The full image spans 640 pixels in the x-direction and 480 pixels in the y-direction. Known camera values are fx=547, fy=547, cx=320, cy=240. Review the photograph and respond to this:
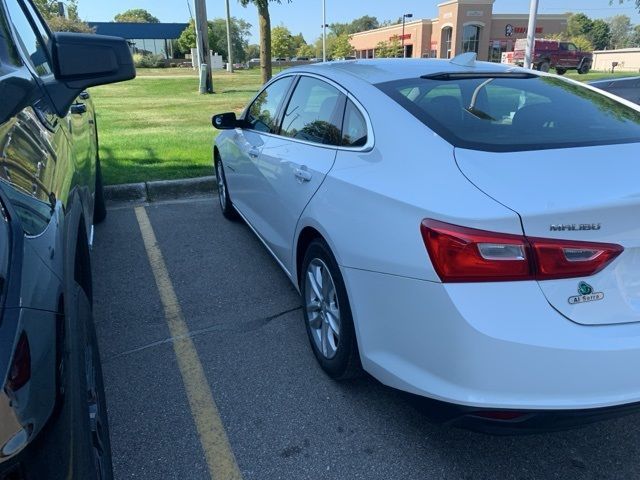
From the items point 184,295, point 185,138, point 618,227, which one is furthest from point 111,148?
point 618,227

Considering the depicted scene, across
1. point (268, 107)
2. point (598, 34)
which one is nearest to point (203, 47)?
point (268, 107)

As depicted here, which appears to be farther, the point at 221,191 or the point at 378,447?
the point at 221,191

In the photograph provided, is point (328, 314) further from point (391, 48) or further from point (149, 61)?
point (391, 48)

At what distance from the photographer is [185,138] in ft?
33.7

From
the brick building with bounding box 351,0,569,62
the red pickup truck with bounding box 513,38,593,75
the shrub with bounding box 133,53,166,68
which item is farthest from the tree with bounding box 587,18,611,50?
the shrub with bounding box 133,53,166,68

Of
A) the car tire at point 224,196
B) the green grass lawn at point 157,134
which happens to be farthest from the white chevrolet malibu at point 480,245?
the green grass lawn at point 157,134

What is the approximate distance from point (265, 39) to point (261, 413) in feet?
51.8

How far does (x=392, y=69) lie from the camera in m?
3.21

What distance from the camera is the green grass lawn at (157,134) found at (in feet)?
24.9

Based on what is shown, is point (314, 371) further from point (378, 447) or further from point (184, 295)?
point (184, 295)

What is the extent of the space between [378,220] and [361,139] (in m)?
0.63

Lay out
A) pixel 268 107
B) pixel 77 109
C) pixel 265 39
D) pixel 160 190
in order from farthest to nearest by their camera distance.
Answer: pixel 265 39, pixel 160 190, pixel 268 107, pixel 77 109

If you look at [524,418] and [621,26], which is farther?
[621,26]

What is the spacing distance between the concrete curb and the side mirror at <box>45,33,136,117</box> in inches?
160
